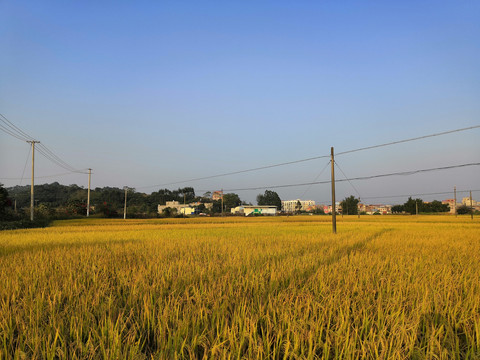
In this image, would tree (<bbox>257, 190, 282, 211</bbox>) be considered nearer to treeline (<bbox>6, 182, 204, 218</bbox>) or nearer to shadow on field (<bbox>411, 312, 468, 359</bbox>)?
treeline (<bbox>6, 182, 204, 218</bbox>)

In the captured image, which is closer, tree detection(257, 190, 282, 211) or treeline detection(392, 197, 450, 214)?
treeline detection(392, 197, 450, 214)

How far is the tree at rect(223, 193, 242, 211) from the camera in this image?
109137 mm

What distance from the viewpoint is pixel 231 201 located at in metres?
112

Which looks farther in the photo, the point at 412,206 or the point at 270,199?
the point at 270,199

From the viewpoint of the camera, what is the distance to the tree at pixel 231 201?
358ft

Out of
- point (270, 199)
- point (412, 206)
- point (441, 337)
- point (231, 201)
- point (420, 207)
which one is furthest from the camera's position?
point (270, 199)

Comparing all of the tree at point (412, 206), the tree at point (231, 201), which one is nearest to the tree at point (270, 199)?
the tree at point (231, 201)

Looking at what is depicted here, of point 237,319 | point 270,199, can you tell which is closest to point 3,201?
point 237,319

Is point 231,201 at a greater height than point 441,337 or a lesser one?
greater

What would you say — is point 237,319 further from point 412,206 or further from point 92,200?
point 412,206

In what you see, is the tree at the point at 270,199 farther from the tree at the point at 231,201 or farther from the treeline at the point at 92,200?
the treeline at the point at 92,200

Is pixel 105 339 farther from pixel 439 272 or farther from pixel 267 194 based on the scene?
pixel 267 194

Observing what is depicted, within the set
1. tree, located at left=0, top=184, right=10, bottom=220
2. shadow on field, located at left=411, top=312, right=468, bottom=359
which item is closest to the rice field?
shadow on field, located at left=411, top=312, right=468, bottom=359

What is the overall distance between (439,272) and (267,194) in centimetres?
12873
